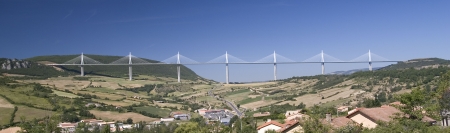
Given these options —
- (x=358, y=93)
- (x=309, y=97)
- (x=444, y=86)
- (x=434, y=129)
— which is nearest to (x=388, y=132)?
(x=434, y=129)

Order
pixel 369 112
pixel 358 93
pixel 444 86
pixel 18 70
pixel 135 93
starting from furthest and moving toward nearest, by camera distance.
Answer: pixel 18 70 → pixel 135 93 → pixel 358 93 → pixel 369 112 → pixel 444 86

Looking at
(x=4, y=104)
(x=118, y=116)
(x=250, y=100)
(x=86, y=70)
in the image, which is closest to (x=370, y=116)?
(x=118, y=116)

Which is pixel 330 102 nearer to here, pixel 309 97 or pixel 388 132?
pixel 309 97

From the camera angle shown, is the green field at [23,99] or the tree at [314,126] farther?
the green field at [23,99]

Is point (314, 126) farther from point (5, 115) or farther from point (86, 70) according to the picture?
point (86, 70)

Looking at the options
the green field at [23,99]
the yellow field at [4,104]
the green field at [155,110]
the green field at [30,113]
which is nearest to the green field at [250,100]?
the green field at [155,110]

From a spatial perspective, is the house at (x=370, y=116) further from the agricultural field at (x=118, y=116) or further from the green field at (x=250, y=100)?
the green field at (x=250, y=100)
